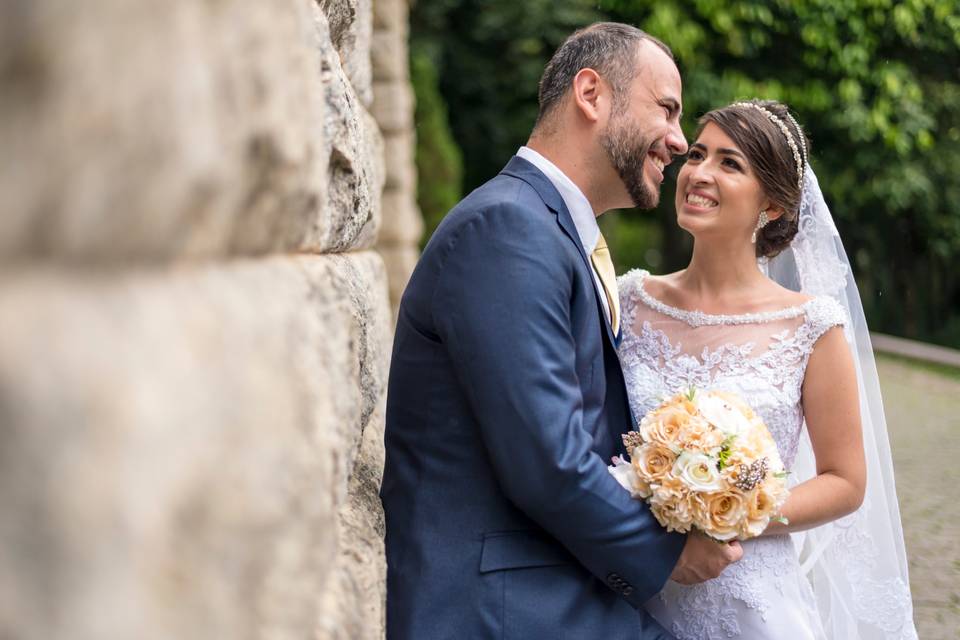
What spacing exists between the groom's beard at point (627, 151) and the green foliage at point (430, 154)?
8.14 m

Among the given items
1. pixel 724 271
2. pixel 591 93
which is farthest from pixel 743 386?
pixel 591 93

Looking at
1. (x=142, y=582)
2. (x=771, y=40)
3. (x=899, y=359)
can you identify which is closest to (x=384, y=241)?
(x=771, y=40)

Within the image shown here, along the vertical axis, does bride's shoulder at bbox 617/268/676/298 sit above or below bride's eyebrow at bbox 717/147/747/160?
below

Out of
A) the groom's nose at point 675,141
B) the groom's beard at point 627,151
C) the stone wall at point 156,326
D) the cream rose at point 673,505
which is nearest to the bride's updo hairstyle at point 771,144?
the groom's nose at point 675,141

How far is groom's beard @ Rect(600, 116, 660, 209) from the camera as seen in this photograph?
7.36 ft

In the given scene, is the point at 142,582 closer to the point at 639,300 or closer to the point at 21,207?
the point at 21,207

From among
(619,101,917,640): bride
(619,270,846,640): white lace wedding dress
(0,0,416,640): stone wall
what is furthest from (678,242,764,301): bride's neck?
(0,0,416,640): stone wall

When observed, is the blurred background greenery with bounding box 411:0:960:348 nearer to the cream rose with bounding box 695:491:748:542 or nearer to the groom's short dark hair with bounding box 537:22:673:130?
the groom's short dark hair with bounding box 537:22:673:130

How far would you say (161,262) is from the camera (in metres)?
0.75

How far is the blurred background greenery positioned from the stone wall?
6.76 metres

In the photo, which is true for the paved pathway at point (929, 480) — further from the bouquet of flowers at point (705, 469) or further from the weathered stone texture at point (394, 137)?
the weathered stone texture at point (394, 137)

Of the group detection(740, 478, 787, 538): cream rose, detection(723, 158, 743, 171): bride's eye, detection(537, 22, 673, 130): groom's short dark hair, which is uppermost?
detection(537, 22, 673, 130): groom's short dark hair

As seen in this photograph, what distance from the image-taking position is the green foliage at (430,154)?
34.1 ft

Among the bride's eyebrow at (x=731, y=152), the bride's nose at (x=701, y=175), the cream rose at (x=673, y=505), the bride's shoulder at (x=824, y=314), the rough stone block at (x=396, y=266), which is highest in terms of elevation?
the bride's eyebrow at (x=731, y=152)
